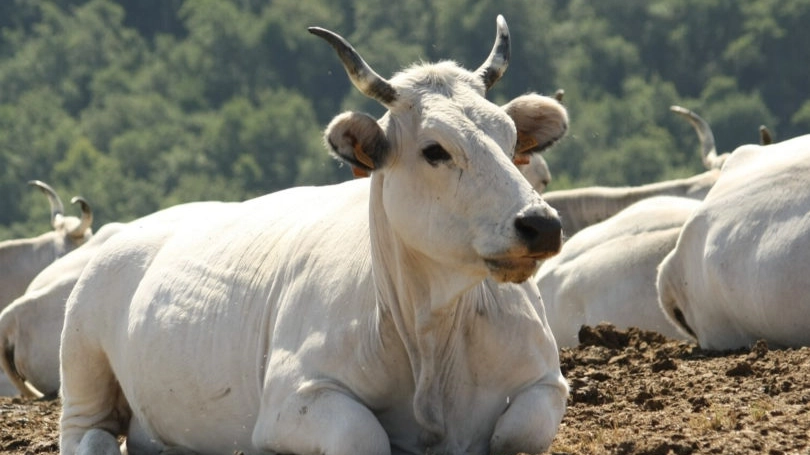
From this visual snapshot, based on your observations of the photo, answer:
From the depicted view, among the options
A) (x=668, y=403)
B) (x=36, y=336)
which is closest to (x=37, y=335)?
(x=36, y=336)

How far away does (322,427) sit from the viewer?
824 centimetres

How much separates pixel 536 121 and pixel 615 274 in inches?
239

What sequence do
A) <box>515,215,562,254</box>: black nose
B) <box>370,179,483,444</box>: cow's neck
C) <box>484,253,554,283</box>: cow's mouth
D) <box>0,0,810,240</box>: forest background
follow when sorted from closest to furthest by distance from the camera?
<box>515,215,562,254</box>: black nose
<box>484,253,554,283</box>: cow's mouth
<box>370,179,483,444</box>: cow's neck
<box>0,0,810,240</box>: forest background

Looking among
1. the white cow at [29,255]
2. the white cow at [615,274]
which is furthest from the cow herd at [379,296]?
the white cow at [29,255]

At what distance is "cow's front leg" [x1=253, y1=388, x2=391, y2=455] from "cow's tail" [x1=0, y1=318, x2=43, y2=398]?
748cm

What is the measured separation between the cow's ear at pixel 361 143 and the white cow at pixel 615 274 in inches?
233

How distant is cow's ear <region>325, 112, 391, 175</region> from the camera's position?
8180 mm

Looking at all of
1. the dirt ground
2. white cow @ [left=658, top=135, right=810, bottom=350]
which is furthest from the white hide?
the dirt ground

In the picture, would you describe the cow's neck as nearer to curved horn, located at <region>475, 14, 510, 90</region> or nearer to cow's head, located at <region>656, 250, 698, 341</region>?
curved horn, located at <region>475, 14, 510, 90</region>

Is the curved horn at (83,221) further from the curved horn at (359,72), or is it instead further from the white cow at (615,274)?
the curved horn at (359,72)

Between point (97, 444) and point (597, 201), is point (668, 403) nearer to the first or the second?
point (97, 444)

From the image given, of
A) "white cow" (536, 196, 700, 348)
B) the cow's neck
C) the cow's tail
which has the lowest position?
the cow's tail

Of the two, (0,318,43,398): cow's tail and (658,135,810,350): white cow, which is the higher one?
(658,135,810,350): white cow

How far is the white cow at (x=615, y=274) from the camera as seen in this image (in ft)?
47.1
